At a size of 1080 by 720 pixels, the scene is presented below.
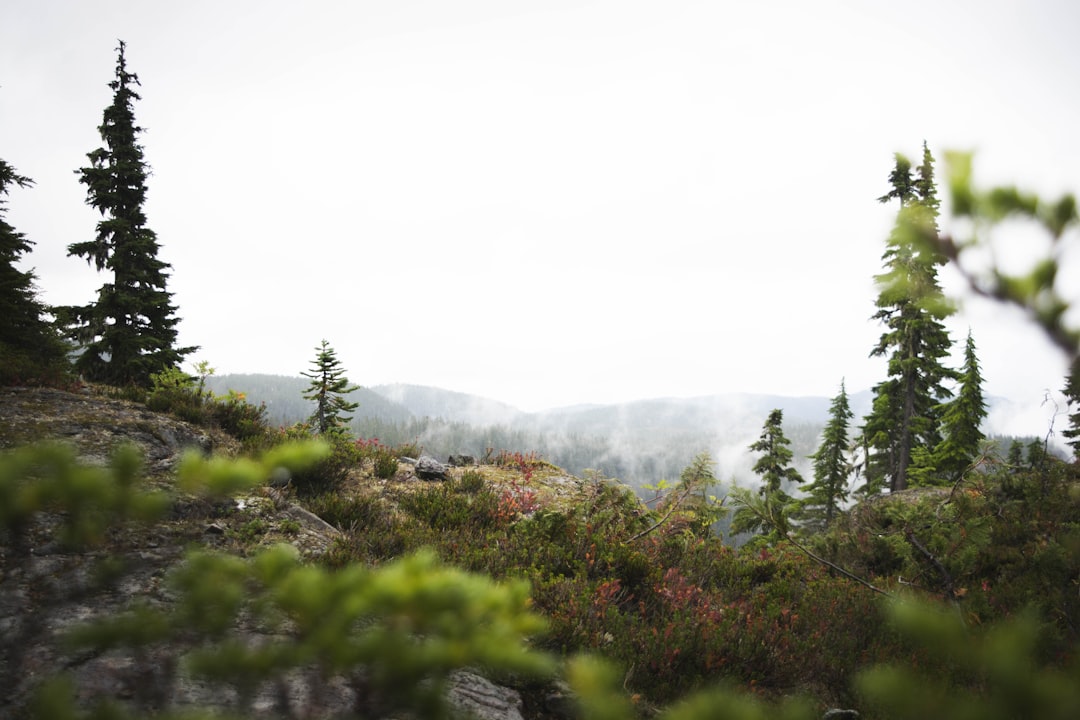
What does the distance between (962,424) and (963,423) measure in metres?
0.10

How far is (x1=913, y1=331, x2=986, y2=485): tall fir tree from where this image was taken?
2394 cm

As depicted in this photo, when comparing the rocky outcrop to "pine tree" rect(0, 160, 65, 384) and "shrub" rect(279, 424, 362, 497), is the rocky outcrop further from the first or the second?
"pine tree" rect(0, 160, 65, 384)

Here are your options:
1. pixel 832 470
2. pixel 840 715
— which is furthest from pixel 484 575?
pixel 832 470

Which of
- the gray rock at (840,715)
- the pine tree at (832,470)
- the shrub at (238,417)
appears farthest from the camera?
the pine tree at (832,470)

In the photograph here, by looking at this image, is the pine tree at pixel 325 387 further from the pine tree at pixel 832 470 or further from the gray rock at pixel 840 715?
the pine tree at pixel 832 470

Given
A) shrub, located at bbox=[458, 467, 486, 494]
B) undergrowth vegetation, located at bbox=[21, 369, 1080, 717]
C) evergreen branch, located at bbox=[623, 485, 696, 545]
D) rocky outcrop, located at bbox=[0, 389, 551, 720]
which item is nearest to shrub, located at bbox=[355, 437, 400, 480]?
undergrowth vegetation, located at bbox=[21, 369, 1080, 717]

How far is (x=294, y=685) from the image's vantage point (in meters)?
2.85

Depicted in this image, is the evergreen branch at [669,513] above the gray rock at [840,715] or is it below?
above

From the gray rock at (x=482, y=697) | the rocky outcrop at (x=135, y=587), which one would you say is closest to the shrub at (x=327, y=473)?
the rocky outcrop at (x=135, y=587)

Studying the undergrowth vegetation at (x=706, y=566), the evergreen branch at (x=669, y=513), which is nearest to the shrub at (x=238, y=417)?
the undergrowth vegetation at (x=706, y=566)

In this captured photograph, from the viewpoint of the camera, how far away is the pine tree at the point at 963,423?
24.0m

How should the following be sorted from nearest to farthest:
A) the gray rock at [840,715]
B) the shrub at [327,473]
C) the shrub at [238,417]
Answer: the gray rock at [840,715] < the shrub at [327,473] < the shrub at [238,417]

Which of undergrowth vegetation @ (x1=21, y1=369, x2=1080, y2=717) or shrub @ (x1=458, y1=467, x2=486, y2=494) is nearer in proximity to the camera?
undergrowth vegetation @ (x1=21, y1=369, x2=1080, y2=717)

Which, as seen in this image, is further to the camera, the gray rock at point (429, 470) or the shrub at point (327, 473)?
the gray rock at point (429, 470)
